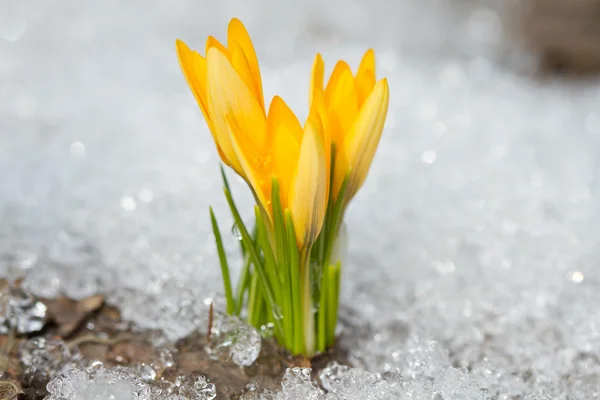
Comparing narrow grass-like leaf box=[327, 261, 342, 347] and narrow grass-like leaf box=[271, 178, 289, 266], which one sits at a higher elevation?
narrow grass-like leaf box=[271, 178, 289, 266]

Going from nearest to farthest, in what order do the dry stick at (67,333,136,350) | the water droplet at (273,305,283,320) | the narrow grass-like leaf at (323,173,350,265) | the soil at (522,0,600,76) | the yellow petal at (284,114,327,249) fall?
the yellow petal at (284,114,327,249)
the narrow grass-like leaf at (323,173,350,265)
the water droplet at (273,305,283,320)
the dry stick at (67,333,136,350)
the soil at (522,0,600,76)

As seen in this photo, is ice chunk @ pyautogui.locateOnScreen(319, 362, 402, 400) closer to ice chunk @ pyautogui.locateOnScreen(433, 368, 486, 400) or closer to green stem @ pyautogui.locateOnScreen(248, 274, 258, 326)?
ice chunk @ pyautogui.locateOnScreen(433, 368, 486, 400)

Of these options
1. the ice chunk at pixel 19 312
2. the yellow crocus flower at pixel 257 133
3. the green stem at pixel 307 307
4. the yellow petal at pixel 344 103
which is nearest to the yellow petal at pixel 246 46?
the yellow crocus flower at pixel 257 133

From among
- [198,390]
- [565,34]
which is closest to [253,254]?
[198,390]

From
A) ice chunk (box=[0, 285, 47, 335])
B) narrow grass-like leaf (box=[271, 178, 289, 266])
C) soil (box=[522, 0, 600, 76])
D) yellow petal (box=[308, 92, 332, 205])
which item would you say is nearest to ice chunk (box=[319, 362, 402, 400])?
narrow grass-like leaf (box=[271, 178, 289, 266])

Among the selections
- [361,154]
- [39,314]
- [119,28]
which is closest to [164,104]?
[119,28]

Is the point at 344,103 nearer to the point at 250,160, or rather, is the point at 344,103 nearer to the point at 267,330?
the point at 250,160

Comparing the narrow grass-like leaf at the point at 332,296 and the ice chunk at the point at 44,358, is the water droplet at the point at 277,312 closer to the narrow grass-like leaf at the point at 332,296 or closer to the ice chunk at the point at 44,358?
the narrow grass-like leaf at the point at 332,296
